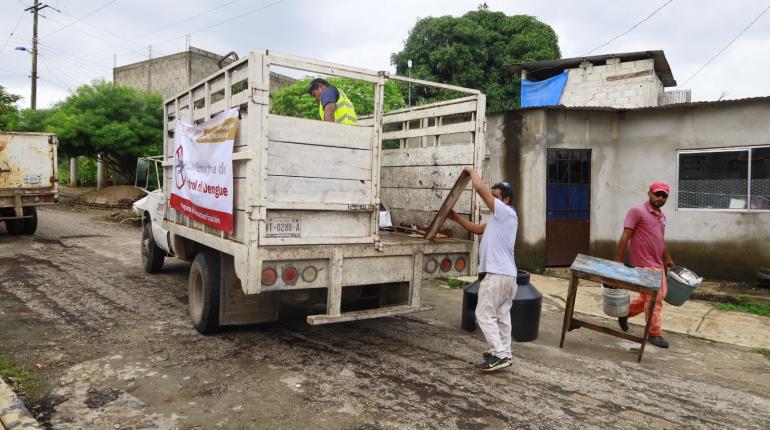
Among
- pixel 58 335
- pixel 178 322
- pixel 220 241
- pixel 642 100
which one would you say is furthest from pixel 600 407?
pixel 642 100

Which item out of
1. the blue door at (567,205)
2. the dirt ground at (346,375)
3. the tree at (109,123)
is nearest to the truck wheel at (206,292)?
the dirt ground at (346,375)

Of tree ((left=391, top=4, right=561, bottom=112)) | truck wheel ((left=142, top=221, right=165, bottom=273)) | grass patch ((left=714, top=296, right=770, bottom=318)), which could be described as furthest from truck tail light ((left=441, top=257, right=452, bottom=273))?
tree ((left=391, top=4, right=561, bottom=112))

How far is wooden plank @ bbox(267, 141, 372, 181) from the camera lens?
4.03 m

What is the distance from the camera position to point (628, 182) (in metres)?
9.64

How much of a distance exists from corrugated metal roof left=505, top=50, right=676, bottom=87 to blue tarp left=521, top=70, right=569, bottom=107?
15.5 inches

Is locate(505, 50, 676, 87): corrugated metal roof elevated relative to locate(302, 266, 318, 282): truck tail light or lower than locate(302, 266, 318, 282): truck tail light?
elevated

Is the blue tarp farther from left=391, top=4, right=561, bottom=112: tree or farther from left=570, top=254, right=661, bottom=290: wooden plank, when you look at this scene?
left=570, top=254, right=661, bottom=290: wooden plank

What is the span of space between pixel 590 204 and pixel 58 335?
8582 millimetres

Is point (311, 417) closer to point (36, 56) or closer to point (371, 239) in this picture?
point (371, 239)

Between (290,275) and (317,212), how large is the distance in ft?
1.81

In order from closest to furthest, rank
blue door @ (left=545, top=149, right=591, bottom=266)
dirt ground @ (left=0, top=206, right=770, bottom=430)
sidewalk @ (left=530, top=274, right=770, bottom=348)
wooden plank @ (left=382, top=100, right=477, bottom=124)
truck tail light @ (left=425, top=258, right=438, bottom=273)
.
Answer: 1. dirt ground @ (left=0, top=206, right=770, bottom=430)
2. truck tail light @ (left=425, top=258, right=438, bottom=273)
3. wooden plank @ (left=382, top=100, right=477, bottom=124)
4. sidewalk @ (left=530, top=274, right=770, bottom=348)
5. blue door @ (left=545, top=149, right=591, bottom=266)

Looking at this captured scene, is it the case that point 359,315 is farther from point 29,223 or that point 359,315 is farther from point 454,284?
point 29,223

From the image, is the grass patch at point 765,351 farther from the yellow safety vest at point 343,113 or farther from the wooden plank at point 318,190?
the yellow safety vest at point 343,113

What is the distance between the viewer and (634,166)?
9562 mm
